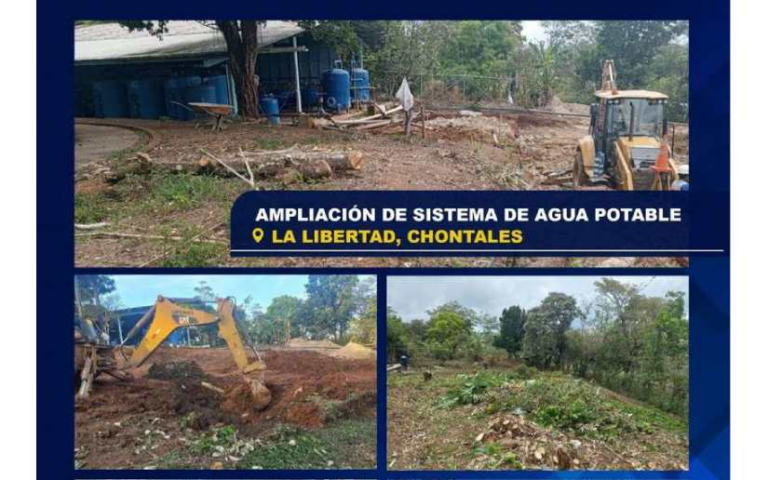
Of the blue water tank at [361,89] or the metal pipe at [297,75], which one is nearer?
the metal pipe at [297,75]

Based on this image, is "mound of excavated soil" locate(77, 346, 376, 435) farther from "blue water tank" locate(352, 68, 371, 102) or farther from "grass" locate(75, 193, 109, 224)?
"blue water tank" locate(352, 68, 371, 102)

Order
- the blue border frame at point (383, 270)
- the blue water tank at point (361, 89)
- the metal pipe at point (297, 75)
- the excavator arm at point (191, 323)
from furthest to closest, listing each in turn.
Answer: the blue water tank at point (361, 89)
the metal pipe at point (297, 75)
the excavator arm at point (191, 323)
the blue border frame at point (383, 270)

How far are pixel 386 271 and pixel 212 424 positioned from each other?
1.80 meters

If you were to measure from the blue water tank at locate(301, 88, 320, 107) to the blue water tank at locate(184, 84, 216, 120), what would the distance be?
2.34 ft

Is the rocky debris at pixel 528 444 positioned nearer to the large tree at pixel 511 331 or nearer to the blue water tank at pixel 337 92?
the large tree at pixel 511 331

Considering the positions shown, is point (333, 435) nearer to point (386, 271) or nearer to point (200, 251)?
point (386, 271)

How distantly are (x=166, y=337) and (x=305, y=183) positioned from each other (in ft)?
5.33

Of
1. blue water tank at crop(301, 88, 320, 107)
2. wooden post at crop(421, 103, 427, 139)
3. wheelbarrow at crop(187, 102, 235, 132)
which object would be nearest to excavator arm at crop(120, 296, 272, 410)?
wheelbarrow at crop(187, 102, 235, 132)

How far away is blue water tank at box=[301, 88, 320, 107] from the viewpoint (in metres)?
6.44

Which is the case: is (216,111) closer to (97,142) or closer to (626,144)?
(97,142)

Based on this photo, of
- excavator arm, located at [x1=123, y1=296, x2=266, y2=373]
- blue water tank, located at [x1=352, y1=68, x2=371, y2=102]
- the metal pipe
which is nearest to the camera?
excavator arm, located at [x1=123, y1=296, x2=266, y2=373]

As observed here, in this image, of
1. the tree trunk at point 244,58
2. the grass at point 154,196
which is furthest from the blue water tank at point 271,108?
the grass at point 154,196

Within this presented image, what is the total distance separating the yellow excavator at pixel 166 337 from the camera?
20.2 ft

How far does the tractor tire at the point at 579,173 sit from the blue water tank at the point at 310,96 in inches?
83.2
